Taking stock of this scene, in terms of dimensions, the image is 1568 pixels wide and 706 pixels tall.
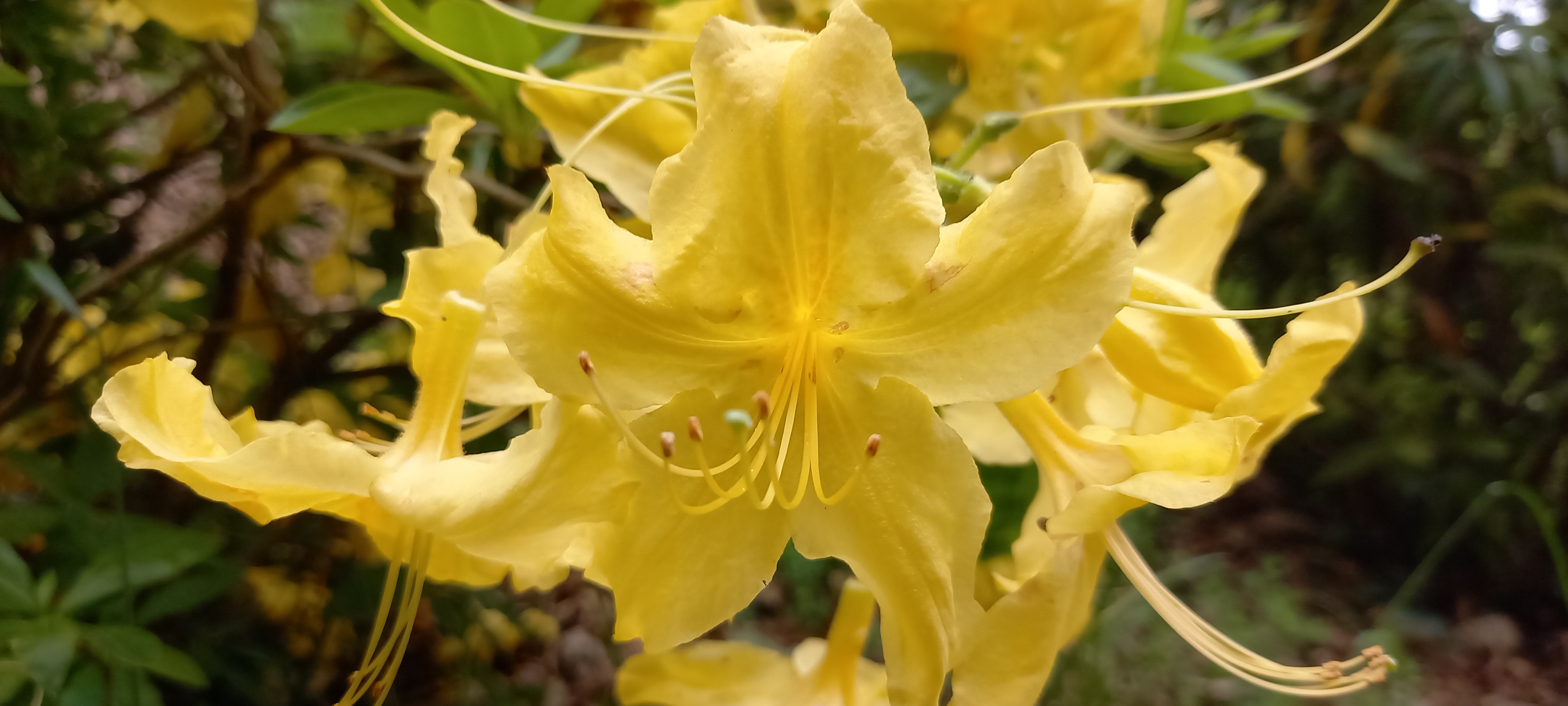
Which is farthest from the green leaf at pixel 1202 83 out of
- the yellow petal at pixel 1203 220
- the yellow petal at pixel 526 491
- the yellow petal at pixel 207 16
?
the yellow petal at pixel 207 16

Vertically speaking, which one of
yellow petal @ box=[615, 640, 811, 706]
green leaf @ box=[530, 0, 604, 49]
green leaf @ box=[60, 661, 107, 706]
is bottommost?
yellow petal @ box=[615, 640, 811, 706]

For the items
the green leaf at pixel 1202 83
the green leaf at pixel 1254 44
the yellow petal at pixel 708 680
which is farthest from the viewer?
the green leaf at pixel 1254 44

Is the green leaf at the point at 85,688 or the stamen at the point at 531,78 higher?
the stamen at the point at 531,78

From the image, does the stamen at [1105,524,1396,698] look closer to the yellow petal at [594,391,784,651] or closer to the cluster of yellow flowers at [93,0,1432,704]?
the cluster of yellow flowers at [93,0,1432,704]

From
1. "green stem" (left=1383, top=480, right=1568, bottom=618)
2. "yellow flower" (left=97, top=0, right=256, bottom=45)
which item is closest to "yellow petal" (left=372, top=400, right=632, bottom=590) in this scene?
"yellow flower" (left=97, top=0, right=256, bottom=45)

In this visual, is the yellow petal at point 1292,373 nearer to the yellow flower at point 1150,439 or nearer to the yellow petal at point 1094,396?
the yellow flower at point 1150,439

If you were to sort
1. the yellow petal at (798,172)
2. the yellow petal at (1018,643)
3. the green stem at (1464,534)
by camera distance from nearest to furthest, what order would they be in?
the yellow petal at (798,172) < the yellow petal at (1018,643) < the green stem at (1464,534)

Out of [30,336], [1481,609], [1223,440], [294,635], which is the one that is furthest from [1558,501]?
[30,336]
